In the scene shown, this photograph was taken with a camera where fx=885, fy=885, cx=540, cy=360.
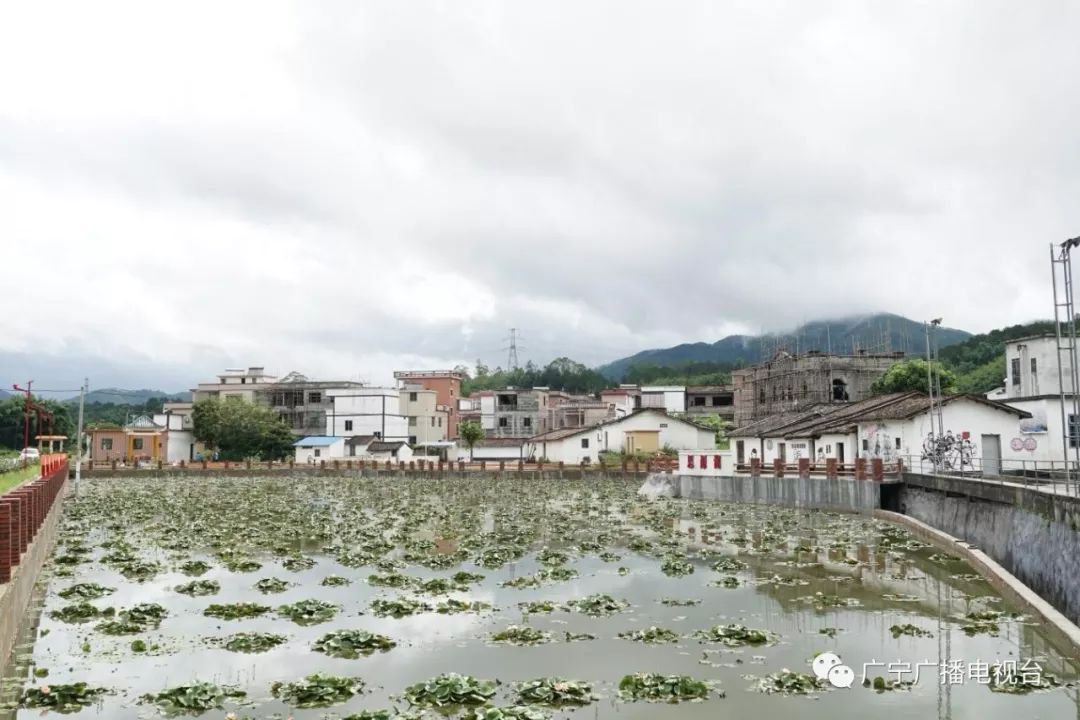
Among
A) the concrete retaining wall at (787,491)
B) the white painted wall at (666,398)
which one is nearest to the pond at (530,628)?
the concrete retaining wall at (787,491)

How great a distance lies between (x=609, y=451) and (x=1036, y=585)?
61194 mm

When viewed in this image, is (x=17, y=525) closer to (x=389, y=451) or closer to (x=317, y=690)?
(x=317, y=690)

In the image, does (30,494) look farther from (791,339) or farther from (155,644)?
(791,339)

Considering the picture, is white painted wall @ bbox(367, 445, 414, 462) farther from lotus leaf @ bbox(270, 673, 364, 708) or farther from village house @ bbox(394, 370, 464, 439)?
lotus leaf @ bbox(270, 673, 364, 708)

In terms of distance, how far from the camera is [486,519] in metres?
38.0

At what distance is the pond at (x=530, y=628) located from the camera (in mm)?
12070

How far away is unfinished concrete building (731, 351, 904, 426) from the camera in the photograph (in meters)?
88.8

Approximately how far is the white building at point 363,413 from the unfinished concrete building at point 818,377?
41.4 m

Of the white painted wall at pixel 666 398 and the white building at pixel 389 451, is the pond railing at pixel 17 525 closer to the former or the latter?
the white building at pixel 389 451

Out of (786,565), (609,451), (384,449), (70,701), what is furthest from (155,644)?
(384,449)

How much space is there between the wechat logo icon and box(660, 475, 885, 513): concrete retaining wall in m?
26.2

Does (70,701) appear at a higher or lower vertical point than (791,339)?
lower

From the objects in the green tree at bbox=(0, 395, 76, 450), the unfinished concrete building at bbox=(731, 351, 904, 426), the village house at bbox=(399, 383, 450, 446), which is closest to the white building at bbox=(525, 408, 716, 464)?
the unfinished concrete building at bbox=(731, 351, 904, 426)

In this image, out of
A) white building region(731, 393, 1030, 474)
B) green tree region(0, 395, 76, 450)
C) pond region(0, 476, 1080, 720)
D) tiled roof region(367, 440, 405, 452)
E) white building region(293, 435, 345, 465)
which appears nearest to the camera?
pond region(0, 476, 1080, 720)
